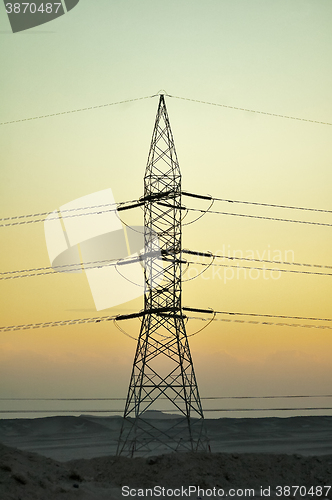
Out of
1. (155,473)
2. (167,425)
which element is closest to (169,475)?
(155,473)

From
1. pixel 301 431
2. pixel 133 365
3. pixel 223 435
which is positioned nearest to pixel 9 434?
pixel 223 435

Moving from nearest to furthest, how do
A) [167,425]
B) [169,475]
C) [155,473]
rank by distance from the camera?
[169,475] < [155,473] < [167,425]

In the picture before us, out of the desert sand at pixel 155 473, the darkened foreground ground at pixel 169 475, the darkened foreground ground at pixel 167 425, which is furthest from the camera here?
the darkened foreground ground at pixel 167 425

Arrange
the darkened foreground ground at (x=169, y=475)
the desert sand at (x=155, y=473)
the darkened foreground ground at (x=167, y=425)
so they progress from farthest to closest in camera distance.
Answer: the darkened foreground ground at (x=167, y=425) → the darkened foreground ground at (x=169, y=475) → the desert sand at (x=155, y=473)

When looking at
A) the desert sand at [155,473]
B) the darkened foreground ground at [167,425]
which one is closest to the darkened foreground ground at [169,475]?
the desert sand at [155,473]

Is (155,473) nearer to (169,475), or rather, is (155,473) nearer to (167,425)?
(169,475)

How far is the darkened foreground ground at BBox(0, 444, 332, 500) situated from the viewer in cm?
2650

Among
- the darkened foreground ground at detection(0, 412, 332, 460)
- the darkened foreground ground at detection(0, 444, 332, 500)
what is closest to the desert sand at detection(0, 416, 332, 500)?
the darkened foreground ground at detection(0, 444, 332, 500)

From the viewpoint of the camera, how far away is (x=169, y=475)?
31094 mm

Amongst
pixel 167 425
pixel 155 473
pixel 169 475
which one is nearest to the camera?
pixel 169 475

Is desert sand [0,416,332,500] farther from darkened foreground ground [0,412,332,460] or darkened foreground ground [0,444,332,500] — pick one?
darkened foreground ground [0,412,332,460]

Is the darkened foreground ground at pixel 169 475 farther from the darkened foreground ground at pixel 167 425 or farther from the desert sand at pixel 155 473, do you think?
the darkened foreground ground at pixel 167 425

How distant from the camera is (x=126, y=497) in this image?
92.1 feet

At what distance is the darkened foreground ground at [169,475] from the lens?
86.9 ft
